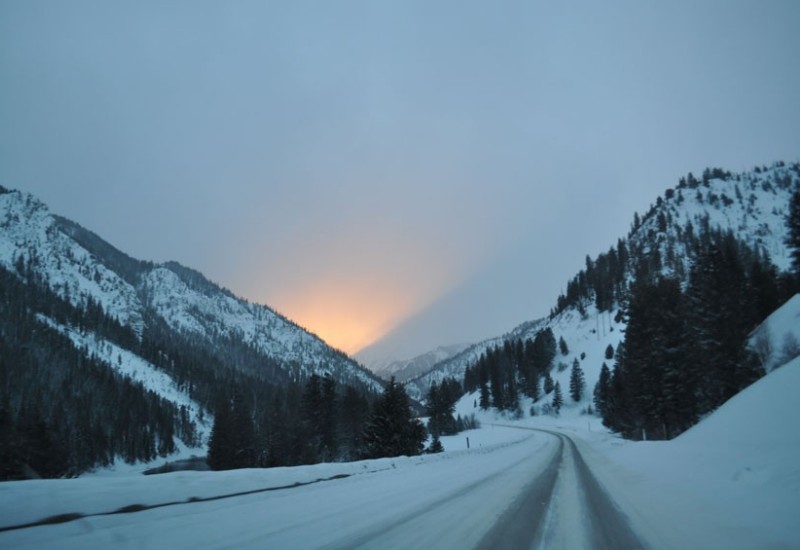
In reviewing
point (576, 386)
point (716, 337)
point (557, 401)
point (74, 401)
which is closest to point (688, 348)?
point (716, 337)

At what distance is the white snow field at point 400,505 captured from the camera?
5.04 m

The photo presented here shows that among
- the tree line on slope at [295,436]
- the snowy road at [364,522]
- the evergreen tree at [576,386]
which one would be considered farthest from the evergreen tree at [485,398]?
the snowy road at [364,522]

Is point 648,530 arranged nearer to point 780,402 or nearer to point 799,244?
point 780,402

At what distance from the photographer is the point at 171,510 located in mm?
6219

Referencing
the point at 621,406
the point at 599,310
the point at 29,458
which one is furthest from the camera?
the point at 599,310

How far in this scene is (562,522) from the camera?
6621mm

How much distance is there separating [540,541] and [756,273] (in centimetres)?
6007

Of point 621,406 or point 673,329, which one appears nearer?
point 673,329

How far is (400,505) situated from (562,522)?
2.71 metres

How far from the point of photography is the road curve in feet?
18.0

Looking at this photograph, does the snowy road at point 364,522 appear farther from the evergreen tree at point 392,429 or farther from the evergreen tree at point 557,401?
the evergreen tree at point 557,401

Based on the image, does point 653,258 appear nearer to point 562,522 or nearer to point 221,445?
point 221,445

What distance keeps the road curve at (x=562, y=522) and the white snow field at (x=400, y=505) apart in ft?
0.24

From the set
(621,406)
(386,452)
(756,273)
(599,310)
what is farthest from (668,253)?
(386,452)
